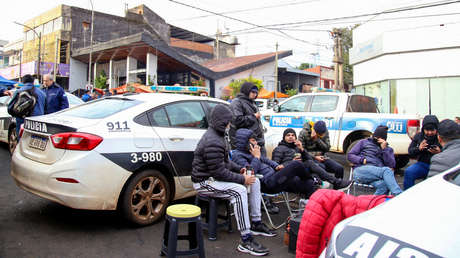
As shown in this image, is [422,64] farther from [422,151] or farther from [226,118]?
[226,118]

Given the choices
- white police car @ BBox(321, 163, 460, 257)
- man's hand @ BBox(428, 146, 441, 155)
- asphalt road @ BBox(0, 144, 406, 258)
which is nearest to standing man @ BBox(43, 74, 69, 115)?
asphalt road @ BBox(0, 144, 406, 258)

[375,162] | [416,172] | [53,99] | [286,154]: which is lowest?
[416,172]

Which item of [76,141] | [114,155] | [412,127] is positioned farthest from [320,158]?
[76,141]

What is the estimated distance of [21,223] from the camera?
3980mm

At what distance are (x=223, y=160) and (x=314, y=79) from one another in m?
33.6

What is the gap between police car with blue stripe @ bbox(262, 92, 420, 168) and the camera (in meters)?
7.39

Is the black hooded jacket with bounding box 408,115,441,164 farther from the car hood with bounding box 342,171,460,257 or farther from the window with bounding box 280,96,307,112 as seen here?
the window with bounding box 280,96,307,112

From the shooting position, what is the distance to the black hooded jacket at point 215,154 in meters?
3.58

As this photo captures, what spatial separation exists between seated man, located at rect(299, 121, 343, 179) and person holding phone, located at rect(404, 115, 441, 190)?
96 centimetres

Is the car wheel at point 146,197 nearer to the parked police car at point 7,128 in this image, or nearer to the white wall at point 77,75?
the parked police car at point 7,128

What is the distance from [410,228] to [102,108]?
145 inches

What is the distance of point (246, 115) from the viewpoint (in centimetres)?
506

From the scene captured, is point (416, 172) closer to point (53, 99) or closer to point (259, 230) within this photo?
point (259, 230)

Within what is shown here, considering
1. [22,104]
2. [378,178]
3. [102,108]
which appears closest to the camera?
[102,108]
